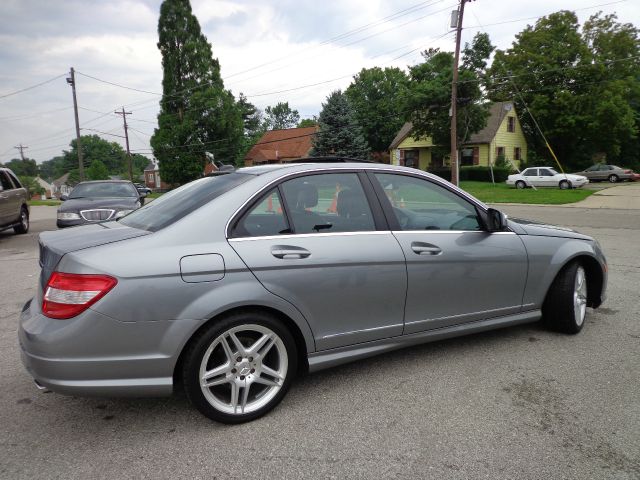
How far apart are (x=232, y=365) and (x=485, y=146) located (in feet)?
131

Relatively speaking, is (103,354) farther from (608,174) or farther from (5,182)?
(608,174)

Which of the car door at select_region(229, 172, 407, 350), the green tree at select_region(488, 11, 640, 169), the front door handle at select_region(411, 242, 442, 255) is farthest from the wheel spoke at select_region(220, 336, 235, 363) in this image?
the green tree at select_region(488, 11, 640, 169)

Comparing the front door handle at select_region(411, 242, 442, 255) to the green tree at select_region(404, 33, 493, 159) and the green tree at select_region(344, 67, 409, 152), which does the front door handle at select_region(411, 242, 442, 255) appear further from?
the green tree at select_region(344, 67, 409, 152)

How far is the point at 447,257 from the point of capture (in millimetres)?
3414

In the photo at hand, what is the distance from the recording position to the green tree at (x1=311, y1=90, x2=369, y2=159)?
1221 inches

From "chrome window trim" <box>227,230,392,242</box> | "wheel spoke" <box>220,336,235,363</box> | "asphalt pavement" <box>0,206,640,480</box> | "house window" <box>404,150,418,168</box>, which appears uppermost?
"house window" <box>404,150,418,168</box>

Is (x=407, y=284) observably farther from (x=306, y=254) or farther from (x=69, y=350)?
(x=69, y=350)

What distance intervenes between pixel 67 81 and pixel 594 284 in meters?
39.4

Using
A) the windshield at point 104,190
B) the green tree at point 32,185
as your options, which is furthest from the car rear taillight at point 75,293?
the green tree at point 32,185

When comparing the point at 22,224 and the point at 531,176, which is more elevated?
→ the point at 531,176

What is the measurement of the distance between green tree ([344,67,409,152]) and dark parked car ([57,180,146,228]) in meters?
41.1

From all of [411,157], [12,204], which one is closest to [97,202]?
[12,204]

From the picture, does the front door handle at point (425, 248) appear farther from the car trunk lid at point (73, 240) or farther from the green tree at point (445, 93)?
the green tree at point (445, 93)

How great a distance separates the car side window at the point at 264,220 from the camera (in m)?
2.84
